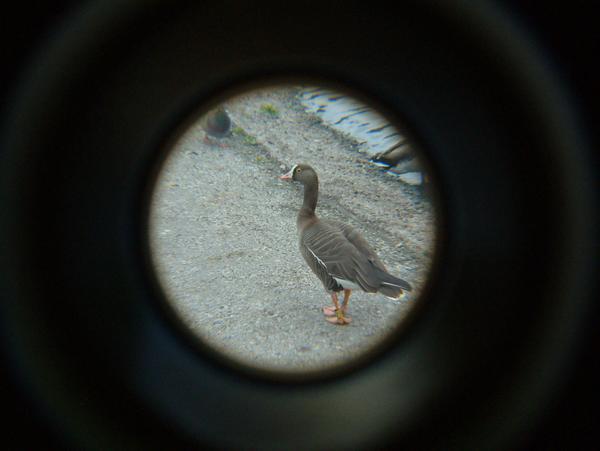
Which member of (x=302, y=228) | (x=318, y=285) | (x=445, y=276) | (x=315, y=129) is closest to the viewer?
(x=445, y=276)

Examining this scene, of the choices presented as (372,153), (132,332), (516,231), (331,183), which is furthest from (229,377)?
(372,153)

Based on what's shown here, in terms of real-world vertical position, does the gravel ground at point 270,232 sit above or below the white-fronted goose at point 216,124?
below

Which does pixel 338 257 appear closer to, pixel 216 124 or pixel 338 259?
pixel 338 259

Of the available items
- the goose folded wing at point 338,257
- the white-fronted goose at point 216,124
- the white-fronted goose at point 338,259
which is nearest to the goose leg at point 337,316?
the white-fronted goose at point 338,259

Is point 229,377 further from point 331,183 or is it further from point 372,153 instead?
point 372,153

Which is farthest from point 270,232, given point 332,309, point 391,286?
point 391,286

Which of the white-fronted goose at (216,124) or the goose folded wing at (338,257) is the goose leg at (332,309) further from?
the white-fronted goose at (216,124)
